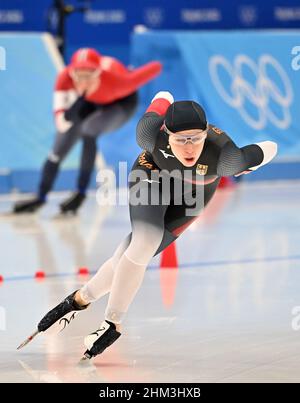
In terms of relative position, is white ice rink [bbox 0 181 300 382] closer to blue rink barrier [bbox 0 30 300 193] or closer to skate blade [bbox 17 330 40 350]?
skate blade [bbox 17 330 40 350]

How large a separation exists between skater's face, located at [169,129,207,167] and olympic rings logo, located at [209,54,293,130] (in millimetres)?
8822

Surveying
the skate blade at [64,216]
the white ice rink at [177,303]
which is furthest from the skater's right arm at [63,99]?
the white ice rink at [177,303]

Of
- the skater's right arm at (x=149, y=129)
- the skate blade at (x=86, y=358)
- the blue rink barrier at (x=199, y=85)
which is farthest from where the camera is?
the blue rink barrier at (x=199, y=85)

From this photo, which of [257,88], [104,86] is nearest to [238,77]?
[257,88]

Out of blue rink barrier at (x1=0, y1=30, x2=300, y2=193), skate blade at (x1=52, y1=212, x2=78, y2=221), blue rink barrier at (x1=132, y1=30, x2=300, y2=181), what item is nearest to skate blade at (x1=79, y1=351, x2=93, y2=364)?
skate blade at (x1=52, y1=212, x2=78, y2=221)

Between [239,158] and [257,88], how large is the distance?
350 inches

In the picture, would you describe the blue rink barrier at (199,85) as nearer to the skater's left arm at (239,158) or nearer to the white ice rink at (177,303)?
the white ice rink at (177,303)

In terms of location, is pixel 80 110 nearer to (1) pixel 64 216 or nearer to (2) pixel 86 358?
(1) pixel 64 216

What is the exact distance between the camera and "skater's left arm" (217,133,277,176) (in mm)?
5258

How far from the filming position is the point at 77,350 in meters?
5.53

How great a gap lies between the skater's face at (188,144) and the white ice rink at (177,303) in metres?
0.97

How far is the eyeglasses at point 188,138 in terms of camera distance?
16.9ft

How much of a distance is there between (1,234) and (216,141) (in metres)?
5.27

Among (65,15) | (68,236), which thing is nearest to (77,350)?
(68,236)
